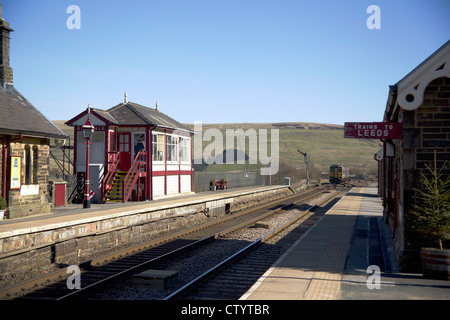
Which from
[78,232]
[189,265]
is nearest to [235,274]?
[189,265]

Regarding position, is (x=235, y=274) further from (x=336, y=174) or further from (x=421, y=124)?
(x=336, y=174)

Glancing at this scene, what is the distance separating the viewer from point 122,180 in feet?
76.6

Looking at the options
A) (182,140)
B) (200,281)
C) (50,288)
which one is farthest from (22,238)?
(182,140)

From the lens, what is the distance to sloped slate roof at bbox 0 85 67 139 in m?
15.9

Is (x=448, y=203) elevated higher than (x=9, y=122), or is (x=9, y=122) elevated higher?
(x=9, y=122)

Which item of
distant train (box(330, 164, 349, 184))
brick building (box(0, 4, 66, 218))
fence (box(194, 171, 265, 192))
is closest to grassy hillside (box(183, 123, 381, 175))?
distant train (box(330, 164, 349, 184))

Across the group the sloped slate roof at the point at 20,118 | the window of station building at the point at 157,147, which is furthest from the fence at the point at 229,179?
the sloped slate roof at the point at 20,118

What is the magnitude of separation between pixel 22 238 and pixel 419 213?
1033 centimetres

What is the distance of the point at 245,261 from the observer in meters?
12.5

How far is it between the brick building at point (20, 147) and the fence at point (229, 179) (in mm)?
17216

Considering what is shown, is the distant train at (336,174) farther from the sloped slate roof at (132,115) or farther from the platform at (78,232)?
the platform at (78,232)

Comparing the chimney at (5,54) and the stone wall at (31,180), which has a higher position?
the chimney at (5,54)

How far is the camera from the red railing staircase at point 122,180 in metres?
22.7

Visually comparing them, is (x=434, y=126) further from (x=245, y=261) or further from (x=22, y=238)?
(x=22, y=238)
